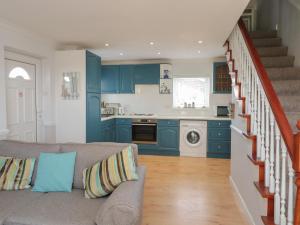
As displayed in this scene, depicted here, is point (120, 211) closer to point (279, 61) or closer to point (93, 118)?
point (93, 118)

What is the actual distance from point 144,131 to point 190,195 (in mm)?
2541

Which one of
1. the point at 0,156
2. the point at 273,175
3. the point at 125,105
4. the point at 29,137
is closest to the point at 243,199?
the point at 273,175

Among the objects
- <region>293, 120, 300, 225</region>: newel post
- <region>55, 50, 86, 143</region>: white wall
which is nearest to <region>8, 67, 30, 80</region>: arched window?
<region>55, 50, 86, 143</region>: white wall

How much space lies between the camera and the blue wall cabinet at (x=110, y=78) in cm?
574

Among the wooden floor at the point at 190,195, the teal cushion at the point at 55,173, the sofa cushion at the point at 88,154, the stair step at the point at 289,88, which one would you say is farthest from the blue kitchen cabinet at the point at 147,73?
the teal cushion at the point at 55,173

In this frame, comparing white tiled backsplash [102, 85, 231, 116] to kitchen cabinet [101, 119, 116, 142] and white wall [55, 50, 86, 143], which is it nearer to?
kitchen cabinet [101, 119, 116, 142]

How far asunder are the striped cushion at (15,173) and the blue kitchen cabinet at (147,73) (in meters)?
3.69

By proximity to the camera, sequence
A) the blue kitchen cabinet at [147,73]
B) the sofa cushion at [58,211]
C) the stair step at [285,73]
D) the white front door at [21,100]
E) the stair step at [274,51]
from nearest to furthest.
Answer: the sofa cushion at [58,211] → the stair step at [285,73] → the white front door at [21,100] → the stair step at [274,51] → the blue kitchen cabinet at [147,73]

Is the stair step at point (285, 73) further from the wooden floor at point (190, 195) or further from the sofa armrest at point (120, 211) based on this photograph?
the sofa armrest at point (120, 211)

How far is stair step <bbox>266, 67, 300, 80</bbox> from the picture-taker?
320 centimetres

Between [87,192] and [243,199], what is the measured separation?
6.25 feet

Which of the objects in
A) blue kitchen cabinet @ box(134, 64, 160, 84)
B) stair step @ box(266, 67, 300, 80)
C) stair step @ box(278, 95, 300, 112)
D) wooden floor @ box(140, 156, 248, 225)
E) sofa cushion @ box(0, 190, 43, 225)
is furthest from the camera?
blue kitchen cabinet @ box(134, 64, 160, 84)

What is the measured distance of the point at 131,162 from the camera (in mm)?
2049

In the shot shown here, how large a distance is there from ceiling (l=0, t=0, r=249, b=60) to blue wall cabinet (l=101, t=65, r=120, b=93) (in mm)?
1449
